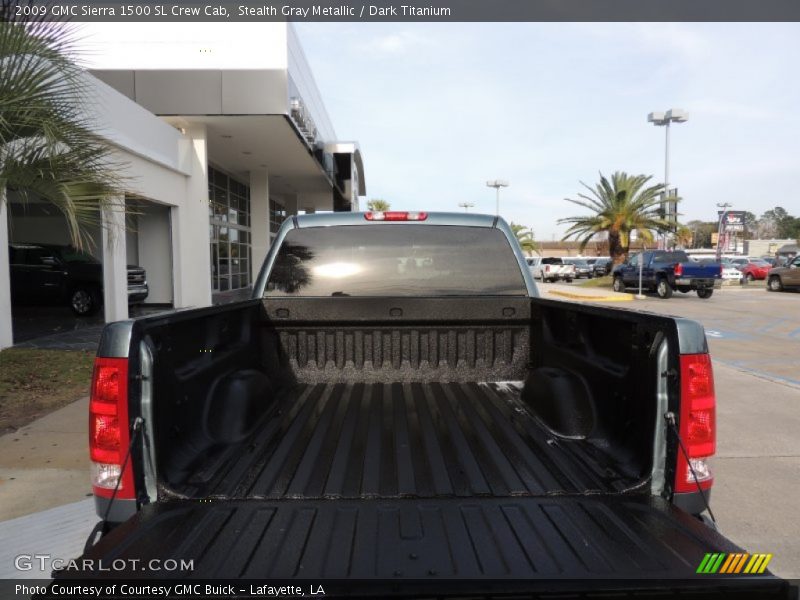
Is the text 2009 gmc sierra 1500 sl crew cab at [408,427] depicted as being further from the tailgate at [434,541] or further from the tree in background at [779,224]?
the tree in background at [779,224]

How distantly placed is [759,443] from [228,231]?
21.0 m

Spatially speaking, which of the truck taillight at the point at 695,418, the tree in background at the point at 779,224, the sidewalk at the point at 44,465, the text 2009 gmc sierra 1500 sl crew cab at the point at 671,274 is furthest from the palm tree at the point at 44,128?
the tree in background at the point at 779,224

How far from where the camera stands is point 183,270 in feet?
55.3

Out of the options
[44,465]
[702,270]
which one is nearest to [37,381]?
[44,465]

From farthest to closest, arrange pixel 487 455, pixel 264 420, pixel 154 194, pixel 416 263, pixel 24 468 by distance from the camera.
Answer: pixel 154 194
pixel 24 468
pixel 416 263
pixel 264 420
pixel 487 455

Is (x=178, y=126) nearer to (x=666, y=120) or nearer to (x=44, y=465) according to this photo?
(x=44, y=465)

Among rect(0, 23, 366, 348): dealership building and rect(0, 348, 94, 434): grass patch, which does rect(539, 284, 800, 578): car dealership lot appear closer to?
rect(0, 348, 94, 434): grass patch

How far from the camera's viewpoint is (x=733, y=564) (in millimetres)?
1653

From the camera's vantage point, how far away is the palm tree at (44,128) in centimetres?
580

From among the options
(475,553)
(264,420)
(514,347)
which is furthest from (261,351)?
(475,553)

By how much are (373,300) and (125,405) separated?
2.00m

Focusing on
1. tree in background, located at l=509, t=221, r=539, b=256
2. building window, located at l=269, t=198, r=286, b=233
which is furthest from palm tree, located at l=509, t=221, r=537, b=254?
building window, located at l=269, t=198, r=286, b=233

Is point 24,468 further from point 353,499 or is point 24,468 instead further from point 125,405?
point 353,499

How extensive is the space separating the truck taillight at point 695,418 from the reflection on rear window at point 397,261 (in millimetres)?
1861
